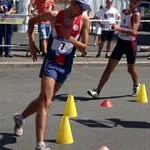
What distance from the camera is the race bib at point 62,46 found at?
617 cm

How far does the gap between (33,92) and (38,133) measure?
4179 millimetres

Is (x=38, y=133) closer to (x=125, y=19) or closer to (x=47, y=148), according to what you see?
(x=47, y=148)

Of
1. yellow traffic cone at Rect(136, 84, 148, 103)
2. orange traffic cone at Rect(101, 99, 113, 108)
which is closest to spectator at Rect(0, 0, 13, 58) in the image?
yellow traffic cone at Rect(136, 84, 148, 103)

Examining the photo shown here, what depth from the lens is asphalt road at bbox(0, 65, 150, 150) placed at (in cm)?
662

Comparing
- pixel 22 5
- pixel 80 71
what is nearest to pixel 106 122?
pixel 80 71

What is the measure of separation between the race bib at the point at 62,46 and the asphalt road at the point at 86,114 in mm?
1179

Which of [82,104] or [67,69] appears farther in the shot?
[82,104]

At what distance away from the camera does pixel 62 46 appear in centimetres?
620

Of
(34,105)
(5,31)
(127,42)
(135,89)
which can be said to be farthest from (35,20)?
(5,31)

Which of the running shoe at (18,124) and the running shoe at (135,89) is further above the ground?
the running shoe at (18,124)

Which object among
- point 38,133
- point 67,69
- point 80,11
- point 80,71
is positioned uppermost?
point 80,11

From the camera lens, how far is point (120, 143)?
664 centimetres

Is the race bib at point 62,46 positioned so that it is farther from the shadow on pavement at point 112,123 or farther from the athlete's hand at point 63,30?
the shadow on pavement at point 112,123

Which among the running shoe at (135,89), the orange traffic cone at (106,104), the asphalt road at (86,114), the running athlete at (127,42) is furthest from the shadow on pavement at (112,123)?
the running shoe at (135,89)
